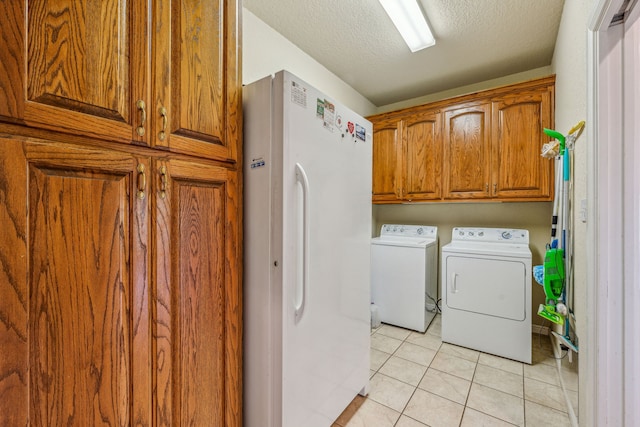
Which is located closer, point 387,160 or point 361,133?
point 361,133

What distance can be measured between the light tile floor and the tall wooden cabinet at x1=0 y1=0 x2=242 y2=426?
1002 millimetres

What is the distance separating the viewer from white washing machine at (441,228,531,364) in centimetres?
212

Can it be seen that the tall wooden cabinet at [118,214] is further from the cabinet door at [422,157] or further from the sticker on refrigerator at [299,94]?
the cabinet door at [422,157]

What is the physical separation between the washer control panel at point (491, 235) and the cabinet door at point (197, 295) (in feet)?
8.10

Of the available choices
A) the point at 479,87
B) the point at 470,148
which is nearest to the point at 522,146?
the point at 470,148

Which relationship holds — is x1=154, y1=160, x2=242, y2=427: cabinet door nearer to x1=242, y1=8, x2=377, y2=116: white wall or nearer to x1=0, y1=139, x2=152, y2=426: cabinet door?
x1=0, y1=139, x2=152, y2=426: cabinet door

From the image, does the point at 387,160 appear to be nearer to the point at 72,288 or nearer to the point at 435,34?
the point at 435,34

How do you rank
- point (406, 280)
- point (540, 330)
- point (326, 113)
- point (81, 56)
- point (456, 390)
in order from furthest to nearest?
point (406, 280) → point (540, 330) → point (456, 390) → point (326, 113) → point (81, 56)

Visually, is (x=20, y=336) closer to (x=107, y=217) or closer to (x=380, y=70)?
(x=107, y=217)

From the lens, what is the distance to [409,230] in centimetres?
316

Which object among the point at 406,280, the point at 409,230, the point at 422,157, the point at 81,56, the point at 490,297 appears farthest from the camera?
the point at 409,230

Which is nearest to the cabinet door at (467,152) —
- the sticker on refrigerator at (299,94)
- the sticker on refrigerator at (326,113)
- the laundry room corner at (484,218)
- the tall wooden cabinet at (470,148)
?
the tall wooden cabinet at (470,148)

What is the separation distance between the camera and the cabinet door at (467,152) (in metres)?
2.45

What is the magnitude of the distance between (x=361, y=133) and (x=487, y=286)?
1.72m
